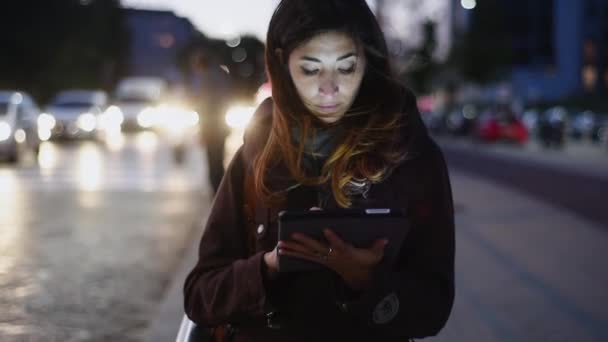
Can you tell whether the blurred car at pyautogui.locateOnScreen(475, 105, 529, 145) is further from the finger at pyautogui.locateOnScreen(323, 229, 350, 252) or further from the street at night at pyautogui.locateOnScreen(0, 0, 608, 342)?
the finger at pyautogui.locateOnScreen(323, 229, 350, 252)

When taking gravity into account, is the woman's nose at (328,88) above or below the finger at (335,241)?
above

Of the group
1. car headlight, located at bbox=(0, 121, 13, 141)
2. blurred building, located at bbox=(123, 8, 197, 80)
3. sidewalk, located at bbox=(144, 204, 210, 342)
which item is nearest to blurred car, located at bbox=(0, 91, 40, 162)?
car headlight, located at bbox=(0, 121, 13, 141)

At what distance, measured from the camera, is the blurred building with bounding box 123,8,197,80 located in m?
95.1

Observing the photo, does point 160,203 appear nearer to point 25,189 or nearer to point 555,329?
point 25,189

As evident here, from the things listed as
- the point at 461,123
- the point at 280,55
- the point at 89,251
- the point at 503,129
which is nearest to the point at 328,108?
the point at 280,55

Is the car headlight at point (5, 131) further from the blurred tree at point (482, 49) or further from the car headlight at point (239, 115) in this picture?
the blurred tree at point (482, 49)

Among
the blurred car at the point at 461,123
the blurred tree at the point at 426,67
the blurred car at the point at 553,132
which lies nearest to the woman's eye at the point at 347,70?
the blurred car at the point at 553,132

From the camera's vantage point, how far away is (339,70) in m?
2.28

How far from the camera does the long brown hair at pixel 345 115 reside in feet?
7.28

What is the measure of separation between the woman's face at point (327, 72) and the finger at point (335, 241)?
359mm

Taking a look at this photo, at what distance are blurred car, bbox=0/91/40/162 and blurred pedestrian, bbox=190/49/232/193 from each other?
12.3m

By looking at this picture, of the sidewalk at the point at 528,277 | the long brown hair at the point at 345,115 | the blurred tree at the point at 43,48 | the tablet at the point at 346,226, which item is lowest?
the sidewalk at the point at 528,277

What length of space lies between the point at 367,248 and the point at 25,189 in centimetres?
1417

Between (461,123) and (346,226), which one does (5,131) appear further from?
(461,123)
